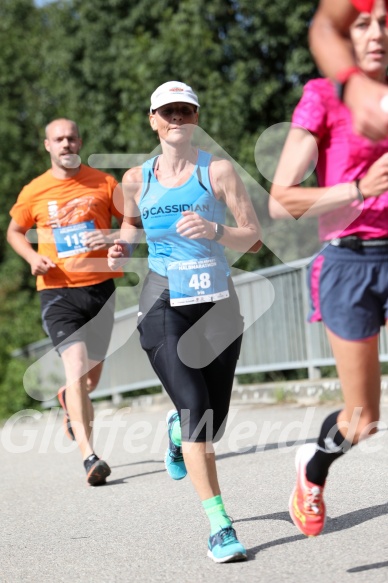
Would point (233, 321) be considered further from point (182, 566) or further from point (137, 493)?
point (137, 493)

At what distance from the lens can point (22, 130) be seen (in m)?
39.3

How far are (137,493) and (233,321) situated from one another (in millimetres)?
2134

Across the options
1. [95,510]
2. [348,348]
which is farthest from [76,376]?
[348,348]

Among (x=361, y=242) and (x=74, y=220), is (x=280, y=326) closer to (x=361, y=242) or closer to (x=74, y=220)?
(x=74, y=220)

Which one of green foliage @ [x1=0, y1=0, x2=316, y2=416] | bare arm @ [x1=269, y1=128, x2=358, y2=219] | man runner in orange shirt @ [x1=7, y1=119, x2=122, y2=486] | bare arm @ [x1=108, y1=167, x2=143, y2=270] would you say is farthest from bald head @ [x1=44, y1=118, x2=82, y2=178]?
green foliage @ [x1=0, y1=0, x2=316, y2=416]

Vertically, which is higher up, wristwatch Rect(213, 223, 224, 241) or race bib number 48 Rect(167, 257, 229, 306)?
wristwatch Rect(213, 223, 224, 241)

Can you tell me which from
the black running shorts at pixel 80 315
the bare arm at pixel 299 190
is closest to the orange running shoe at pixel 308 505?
the bare arm at pixel 299 190

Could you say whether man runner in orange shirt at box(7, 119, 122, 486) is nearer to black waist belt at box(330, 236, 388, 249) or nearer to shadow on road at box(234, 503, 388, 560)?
shadow on road at box(234, 503, 388, 560)

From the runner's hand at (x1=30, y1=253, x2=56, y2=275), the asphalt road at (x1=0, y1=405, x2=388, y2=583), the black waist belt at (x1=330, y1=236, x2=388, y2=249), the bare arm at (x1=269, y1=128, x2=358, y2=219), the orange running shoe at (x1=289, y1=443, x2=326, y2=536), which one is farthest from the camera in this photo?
the runner's hand at (x1=30, y1=253, x2=56, y2=275)

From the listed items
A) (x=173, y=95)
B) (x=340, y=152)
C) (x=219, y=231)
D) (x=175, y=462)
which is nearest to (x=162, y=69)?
(x=175, y=462)

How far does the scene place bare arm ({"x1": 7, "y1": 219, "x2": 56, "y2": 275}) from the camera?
8.01 m

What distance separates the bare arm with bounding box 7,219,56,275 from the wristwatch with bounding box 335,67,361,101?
168 inches

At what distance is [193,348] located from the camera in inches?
212

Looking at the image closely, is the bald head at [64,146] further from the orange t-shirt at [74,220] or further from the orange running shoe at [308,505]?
the orange running shoe at [308,505]
